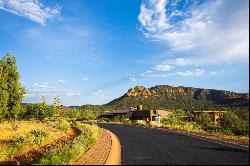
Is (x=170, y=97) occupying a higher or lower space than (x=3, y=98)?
higher

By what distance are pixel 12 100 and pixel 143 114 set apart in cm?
4182

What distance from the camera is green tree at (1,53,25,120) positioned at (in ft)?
169

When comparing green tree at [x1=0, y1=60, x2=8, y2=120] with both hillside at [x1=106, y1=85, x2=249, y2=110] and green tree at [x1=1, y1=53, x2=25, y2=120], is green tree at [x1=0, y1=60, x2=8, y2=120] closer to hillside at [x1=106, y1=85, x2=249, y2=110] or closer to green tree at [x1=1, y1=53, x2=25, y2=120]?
green tree at [x1=1, y1=53, x2=25, y2=120]

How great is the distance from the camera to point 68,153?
12688 mm

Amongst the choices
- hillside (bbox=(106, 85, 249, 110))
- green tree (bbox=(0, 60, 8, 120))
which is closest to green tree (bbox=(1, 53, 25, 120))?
green tree (bbox=(0, 60, 8, 120))

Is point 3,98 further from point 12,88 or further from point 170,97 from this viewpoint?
point 170,97

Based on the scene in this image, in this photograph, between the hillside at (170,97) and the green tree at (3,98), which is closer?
the green tree at (3,98)

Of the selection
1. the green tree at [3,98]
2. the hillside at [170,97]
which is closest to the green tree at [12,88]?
the green tree at [3,98]

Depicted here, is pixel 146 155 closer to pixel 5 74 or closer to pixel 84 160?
pixel 84 160

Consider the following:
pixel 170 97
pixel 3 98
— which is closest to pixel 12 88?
pixel 3 98

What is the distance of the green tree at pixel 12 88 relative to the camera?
169 ft

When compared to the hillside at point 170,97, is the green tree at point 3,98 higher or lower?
lower

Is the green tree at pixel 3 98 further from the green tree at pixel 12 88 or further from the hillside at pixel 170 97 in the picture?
the hillside at pixel 170 97

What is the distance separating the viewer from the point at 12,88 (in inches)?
2064
